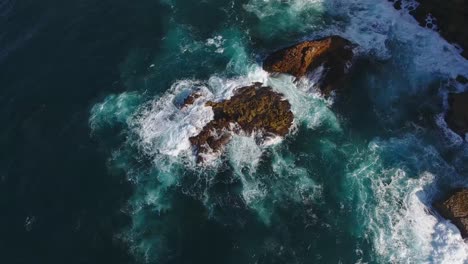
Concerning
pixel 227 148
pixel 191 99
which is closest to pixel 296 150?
pixel 227 148

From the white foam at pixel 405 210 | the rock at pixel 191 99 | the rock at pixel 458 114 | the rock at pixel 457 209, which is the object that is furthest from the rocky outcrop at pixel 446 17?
the rock at pixel 191 99

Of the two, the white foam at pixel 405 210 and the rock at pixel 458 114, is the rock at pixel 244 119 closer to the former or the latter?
the white foam at pixel 405 210

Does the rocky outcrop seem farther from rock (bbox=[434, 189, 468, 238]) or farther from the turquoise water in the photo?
rock (bbox=[434, 189, 468, 238])

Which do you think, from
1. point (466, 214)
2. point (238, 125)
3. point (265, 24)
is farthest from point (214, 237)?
point (265, 24)

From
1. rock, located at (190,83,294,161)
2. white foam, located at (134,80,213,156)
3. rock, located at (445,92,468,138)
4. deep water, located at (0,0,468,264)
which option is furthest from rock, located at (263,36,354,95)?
rock, located at (445,92,468,138)

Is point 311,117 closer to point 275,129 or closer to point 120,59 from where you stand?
point 275,129

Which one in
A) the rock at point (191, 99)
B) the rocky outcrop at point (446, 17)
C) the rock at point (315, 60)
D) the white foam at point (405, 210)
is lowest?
→ the white foam at point (405, 210)

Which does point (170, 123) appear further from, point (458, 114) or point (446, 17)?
point (446, 17)
